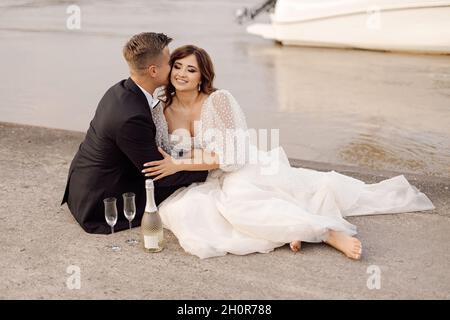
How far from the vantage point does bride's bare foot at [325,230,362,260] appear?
3.24 meters

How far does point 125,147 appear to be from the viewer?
3.40m

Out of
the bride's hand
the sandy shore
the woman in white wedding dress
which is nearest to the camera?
the sandy shore

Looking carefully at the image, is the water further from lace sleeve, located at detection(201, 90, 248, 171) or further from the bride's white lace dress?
lace sleeve, located at detection(201, 90, 248, 171)

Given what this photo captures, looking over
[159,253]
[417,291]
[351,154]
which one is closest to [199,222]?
[159,253]

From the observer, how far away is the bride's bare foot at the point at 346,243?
3242 mm

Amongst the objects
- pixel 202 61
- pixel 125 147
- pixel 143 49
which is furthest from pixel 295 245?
pixel 143 49

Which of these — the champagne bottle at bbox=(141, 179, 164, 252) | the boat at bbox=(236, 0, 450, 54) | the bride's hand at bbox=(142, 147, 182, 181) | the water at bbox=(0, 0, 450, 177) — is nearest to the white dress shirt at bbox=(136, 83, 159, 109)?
the bride's hand at bbox=(142, 147, 182, 181)

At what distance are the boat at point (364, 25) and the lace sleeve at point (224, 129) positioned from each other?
8.31 metres

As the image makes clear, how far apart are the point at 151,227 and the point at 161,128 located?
2.10 feet

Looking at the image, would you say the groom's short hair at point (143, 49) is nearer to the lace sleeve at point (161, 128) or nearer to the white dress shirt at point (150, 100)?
the white dress shirt at point (150, 100)

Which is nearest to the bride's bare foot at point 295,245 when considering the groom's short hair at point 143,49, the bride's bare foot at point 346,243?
the bride's bare foot at point 346,243

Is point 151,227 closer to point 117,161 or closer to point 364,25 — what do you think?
point 117,161

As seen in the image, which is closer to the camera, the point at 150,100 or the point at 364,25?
the point at 150,100

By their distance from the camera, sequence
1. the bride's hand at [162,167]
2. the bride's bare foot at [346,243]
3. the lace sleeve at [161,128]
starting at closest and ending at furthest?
the bride's bare foot at [346,243] < the bride's hand at [162,167] < the lace sleeve at [161,128]
